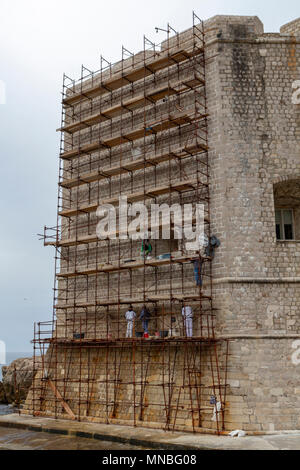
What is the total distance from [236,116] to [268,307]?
5.98 meters

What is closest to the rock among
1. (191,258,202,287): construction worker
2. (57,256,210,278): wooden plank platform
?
(57,256,210,278): wooden plank platform

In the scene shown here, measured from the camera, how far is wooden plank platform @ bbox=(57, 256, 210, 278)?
14.5 meters

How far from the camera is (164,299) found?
14.8 m

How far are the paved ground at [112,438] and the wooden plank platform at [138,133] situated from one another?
933 centimetres

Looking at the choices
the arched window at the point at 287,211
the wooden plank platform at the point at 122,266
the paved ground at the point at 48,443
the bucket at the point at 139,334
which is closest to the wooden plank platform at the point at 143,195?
the wooden plank platform at the point at 122,266

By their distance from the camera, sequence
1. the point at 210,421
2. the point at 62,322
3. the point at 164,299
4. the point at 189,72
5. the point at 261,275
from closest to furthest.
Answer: the point at 210,421
the point at 261,275
the point at 164,299
the point at 189,72
the point at 62,322

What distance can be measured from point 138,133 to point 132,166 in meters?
1.21

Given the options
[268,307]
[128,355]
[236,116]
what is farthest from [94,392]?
[236,116]

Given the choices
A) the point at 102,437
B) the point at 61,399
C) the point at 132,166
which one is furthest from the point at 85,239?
the point at 102,437

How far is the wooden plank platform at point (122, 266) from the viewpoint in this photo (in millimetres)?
14547

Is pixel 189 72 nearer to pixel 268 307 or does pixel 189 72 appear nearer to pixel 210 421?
pixel 268 307

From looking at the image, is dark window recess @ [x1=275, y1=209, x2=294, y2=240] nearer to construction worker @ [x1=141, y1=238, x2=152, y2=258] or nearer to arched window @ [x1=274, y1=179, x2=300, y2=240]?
arched window @ [x1=274, y1=179, x2=300, y2=240]

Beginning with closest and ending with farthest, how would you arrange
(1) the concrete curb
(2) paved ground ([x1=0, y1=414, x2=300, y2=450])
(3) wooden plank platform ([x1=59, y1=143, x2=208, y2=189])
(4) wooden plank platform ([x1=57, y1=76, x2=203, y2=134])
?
(2) paved ground ([x1=0, y1=414, x2=300, y2=450]), (1) the concrete curb, (3) wooden plank platform ([x1=59, y1=143, x2=208, y2=189]), (4) wooden plank platform ([x1=57, y1=76, x2=203, y2=134])

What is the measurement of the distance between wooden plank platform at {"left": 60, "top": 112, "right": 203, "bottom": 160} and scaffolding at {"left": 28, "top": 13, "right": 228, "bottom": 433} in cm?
6
